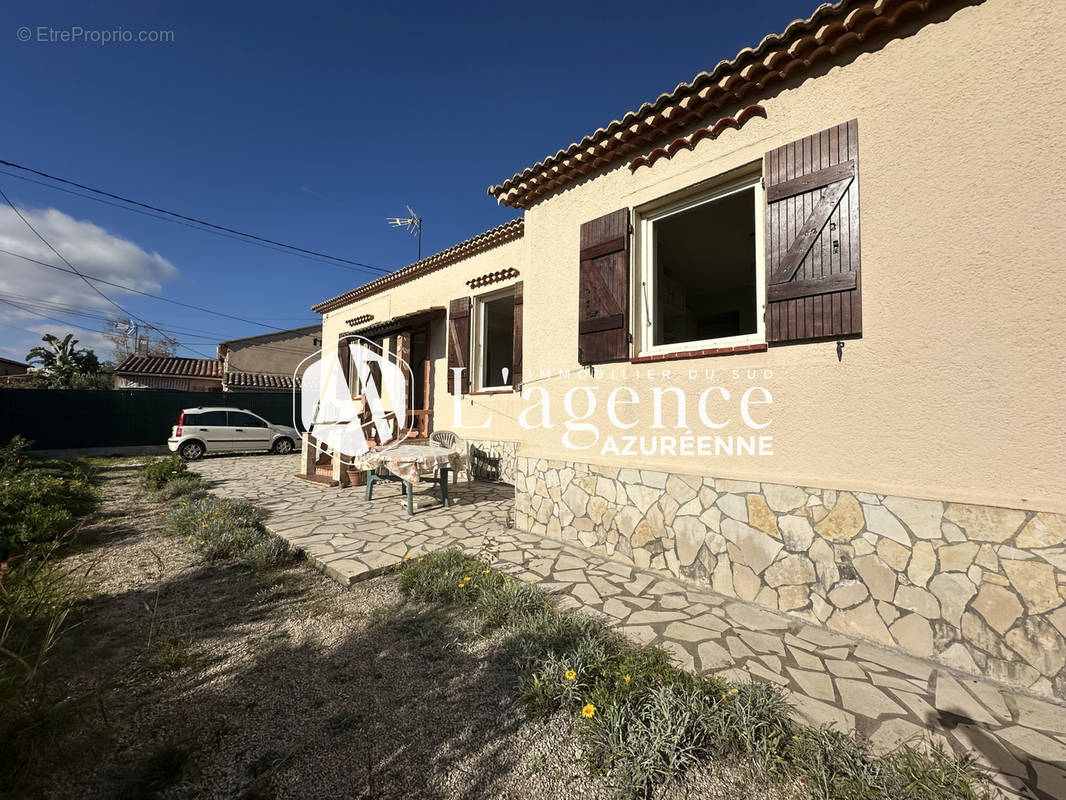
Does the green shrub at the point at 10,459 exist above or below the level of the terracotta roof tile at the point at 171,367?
below

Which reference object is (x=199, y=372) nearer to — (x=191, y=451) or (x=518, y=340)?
(x=191, y=451)

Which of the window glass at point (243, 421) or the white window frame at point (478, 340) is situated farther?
the window glass at point (243, 421)

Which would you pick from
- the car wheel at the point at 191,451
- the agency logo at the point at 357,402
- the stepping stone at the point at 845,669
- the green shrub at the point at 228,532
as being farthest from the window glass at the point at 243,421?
the stepping stone at the point at 845,669

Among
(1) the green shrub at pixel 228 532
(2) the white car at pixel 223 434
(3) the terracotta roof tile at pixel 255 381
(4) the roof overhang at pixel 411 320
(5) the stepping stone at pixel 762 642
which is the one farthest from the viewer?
(3) the terracotta roof tile at pixel 255 381

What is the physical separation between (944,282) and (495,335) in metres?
9.54

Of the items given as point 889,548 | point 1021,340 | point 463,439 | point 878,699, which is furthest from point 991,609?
point 463,439

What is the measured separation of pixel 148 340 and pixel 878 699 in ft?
162

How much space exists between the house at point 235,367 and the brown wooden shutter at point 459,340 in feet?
45.1

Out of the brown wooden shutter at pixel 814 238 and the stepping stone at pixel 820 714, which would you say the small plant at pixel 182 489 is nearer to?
the stepping stone at pixel 820 714

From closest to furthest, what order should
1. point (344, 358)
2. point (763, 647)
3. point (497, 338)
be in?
1. point (763, 647)
2. point (344, 358)
3. point (497, 338)

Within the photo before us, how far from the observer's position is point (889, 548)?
2.55 m

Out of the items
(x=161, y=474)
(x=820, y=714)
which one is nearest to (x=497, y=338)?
(x=161, y=474)

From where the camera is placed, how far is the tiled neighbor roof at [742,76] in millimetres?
2686

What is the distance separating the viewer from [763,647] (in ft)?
8.32
